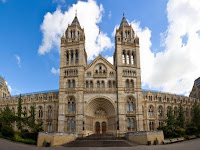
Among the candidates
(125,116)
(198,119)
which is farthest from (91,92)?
(198,119)

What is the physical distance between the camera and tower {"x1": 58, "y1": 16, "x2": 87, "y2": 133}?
52.6 m

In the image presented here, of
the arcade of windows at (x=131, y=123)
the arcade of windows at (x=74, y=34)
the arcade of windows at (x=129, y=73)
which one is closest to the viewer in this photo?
the arcade of windows at (x=131, y=123)

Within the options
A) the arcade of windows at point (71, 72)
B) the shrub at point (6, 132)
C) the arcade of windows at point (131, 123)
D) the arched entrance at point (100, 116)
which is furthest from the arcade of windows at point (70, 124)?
the arcade of windows at point (131, 123)

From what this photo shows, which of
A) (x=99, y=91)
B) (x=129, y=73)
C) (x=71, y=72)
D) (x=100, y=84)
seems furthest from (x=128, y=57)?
(x=71, y=72)

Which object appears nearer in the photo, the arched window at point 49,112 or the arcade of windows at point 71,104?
the arcade of windows at point 71,104

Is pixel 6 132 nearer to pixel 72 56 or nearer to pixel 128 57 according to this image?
pixel 72 56

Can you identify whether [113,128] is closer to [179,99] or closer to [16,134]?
[16,134]

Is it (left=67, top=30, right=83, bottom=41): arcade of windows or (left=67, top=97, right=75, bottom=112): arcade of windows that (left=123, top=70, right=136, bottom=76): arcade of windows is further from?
(left=67, top=30, right=83, bottom=41): arcade of windows

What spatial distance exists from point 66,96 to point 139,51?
24738mm

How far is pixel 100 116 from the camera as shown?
5600 centimetres

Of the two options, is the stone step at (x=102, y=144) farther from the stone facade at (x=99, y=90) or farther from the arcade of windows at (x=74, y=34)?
the arcade of windows at (x=74, y=34)

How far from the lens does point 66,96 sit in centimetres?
5475

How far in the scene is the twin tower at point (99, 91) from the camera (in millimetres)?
52625

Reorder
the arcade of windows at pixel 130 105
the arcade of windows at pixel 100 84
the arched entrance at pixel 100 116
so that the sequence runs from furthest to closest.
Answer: the arcade of windows at pixel 100 84 < the arcade of windows at pixel 130 105 < the arched entrance at pixel 100 116
